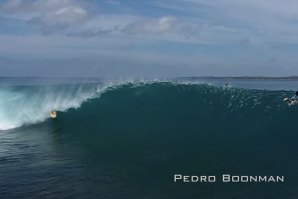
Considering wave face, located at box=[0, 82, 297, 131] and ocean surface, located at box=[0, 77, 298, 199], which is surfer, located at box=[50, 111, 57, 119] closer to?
ocean surface, located at box=[0, 77, 298, 199]

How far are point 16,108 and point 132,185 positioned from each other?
22.1 metres

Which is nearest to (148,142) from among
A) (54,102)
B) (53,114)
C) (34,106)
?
(53,114)

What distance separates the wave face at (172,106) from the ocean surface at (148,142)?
0.19 feet

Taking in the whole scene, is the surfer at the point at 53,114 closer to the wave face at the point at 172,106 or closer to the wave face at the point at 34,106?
the wave face at the point at 34,106

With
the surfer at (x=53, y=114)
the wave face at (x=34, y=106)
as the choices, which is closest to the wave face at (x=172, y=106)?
the wave face at (x=34, y=106)

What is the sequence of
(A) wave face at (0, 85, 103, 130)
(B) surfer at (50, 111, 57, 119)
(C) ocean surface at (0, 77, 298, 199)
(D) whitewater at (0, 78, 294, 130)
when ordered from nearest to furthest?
(C) ocean surface at (0, 77, 298, 199), (D) whitewater at (0, 78, 294, 130), (B) surfer at (50, 111, 57, 119), (A) wave face at (0, 85, 103, 130)

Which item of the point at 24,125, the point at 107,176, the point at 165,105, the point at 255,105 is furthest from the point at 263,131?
the point at 24,125

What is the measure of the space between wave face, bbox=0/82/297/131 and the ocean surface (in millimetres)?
58

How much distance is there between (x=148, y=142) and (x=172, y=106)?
7.38m

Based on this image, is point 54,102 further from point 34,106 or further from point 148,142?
point 148,142

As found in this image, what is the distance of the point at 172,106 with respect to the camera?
26.4 metres

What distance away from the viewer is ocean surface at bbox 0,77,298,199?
516 inches

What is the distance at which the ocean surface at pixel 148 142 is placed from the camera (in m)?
13.1

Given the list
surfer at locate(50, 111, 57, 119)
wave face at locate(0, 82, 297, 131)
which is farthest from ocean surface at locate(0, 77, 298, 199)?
surfer at locate(50, 111, 57, 119)
